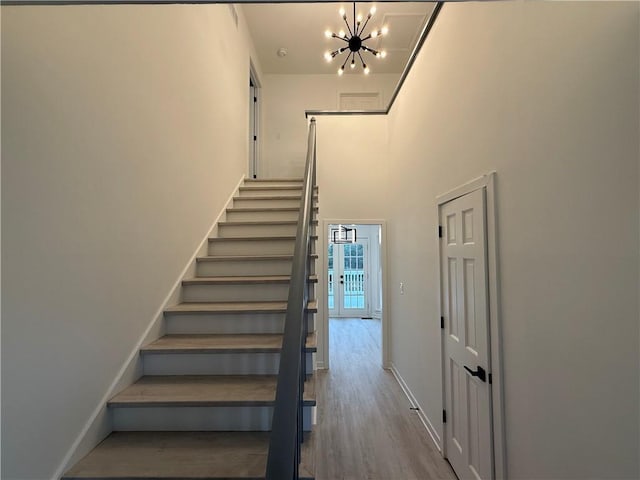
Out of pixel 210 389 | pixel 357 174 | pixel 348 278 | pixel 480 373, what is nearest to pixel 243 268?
pixel 210 389

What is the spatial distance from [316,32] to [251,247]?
4.19 metres

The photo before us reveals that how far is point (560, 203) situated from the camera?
127 centimetres

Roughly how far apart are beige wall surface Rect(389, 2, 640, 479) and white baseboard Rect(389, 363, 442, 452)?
1.20 m

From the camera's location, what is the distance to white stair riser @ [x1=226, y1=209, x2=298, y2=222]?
353 cm

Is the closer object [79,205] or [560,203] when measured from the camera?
[560,203]

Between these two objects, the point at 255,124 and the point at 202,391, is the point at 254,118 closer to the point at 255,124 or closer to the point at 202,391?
the point at 255,124

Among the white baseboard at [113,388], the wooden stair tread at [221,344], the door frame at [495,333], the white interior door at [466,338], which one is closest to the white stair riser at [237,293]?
the white baseboard at [113,388]

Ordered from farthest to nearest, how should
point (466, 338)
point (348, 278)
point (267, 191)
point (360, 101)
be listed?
point (348, 278)
point (360, 101)
point (267, 191)
point (466, 338)

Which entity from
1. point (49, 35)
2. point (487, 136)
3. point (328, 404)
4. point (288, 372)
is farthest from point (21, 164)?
point (328, 404)

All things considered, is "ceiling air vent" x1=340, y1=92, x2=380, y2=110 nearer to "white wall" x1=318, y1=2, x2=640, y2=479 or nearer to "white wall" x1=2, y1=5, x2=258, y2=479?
"white wall" x1=318, y1=2, x2=640, y2=479

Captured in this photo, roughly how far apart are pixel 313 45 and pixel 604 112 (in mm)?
5464

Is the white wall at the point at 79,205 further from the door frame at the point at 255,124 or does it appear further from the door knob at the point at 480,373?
the door frame at the point at 255,124

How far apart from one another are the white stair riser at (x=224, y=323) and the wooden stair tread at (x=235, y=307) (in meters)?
0.04

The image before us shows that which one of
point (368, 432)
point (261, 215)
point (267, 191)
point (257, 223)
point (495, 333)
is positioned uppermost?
point (267, 191)
